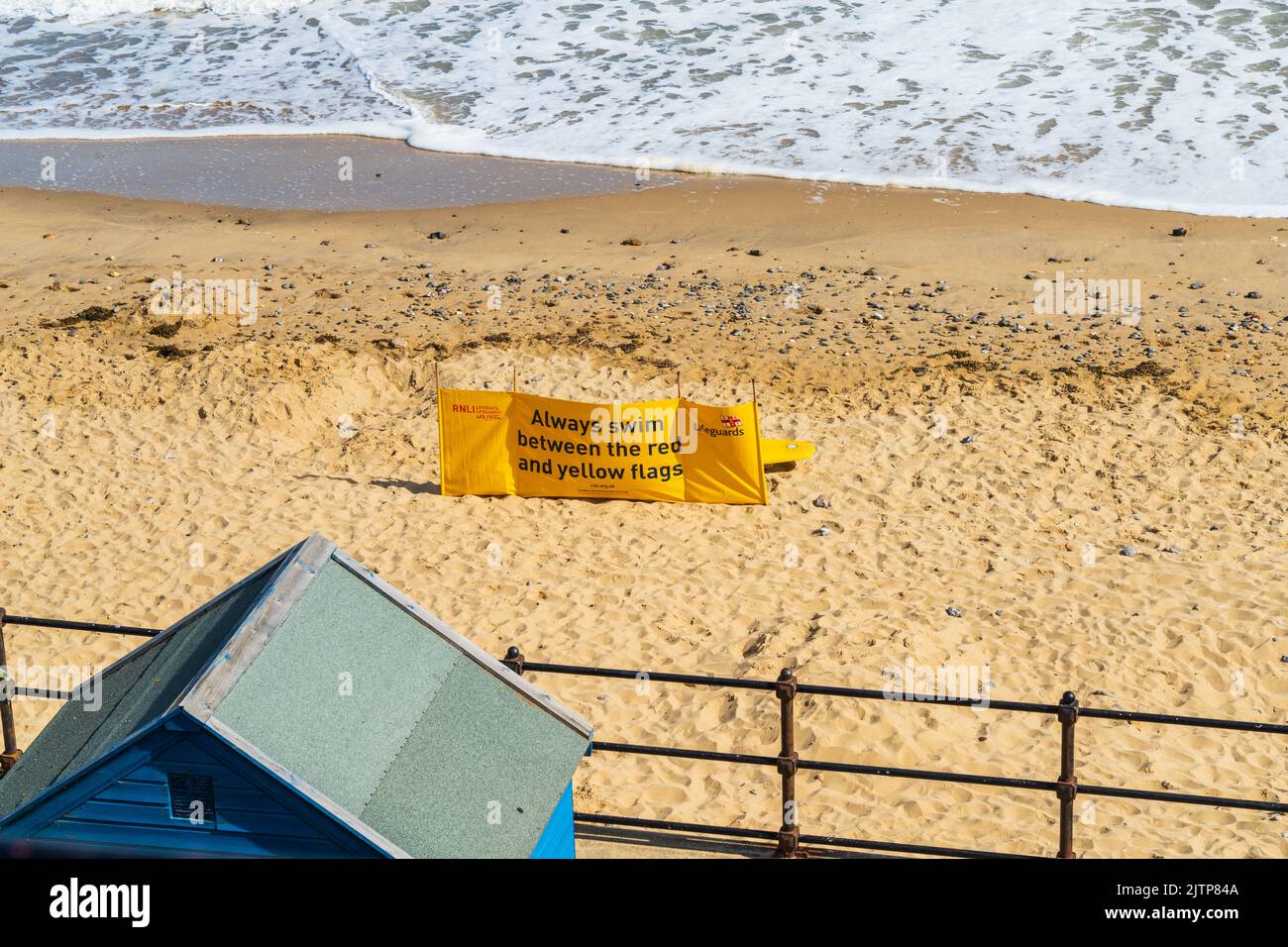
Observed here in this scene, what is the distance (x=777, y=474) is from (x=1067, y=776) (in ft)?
19.2

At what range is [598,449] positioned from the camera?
12.0 meters

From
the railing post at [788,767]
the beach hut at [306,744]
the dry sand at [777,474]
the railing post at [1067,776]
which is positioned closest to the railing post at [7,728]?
the dry sand at [777,474]

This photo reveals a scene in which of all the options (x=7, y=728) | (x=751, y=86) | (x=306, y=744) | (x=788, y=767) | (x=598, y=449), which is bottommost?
(x=598, y=449)

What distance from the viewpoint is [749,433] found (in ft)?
38.6

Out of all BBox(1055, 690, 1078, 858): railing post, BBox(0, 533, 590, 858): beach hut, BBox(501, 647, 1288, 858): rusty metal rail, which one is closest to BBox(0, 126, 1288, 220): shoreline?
BBox(501, 647, 1288, 858): rusty metal rail

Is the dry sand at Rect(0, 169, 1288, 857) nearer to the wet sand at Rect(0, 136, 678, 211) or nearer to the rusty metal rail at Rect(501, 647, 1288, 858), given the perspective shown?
the rusty metal rail at Rect(501, 647, 1288, 858)

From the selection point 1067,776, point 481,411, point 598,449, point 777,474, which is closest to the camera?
point 1067,776

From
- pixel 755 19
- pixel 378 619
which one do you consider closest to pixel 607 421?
pixel 378 619

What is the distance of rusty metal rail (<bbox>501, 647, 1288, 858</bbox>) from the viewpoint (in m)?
6.54

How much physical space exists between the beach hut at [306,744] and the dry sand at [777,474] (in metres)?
3.44

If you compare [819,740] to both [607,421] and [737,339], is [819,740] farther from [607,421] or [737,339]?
[737,339]

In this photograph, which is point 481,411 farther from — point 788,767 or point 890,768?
point 890,768

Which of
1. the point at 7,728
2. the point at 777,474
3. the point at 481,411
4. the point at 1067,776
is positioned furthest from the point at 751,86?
the point at 1067,776

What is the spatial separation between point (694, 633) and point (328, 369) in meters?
6.02
